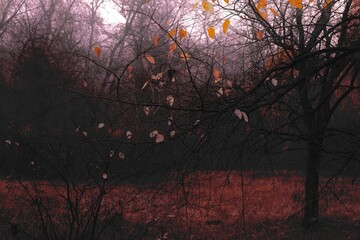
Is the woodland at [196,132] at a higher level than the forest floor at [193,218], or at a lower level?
higher

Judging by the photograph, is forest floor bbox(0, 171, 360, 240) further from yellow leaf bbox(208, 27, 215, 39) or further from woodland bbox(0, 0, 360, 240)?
yellow leaf bbox(208, 27, 215, 39)

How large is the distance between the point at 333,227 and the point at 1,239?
6353mm

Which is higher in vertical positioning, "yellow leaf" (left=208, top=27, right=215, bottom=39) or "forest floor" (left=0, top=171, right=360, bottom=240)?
"yellow leaf" (left=208, top=27, right=215, bottom=39)

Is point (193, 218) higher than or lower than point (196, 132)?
lower

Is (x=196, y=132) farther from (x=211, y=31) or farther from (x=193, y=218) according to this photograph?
(x=193, y=218)

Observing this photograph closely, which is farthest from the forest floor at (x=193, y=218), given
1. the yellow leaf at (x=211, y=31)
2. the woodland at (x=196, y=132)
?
the yellow leaf at (x=211, y=31)

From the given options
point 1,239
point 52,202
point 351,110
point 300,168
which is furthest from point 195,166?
point 300,168

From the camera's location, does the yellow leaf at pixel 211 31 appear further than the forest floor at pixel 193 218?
No

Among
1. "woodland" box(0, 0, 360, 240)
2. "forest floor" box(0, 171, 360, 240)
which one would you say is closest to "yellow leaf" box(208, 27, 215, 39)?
"woodland" box(0, 0, 360, 240)

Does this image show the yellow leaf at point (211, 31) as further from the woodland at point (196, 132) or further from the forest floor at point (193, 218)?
the forest floor at point (193, 218)

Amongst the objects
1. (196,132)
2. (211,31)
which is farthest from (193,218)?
(211,31)

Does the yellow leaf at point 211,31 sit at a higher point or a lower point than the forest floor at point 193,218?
higher

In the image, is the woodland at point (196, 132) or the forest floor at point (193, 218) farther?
the forest floor at point (193, 218)

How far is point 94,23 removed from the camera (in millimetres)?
34594
